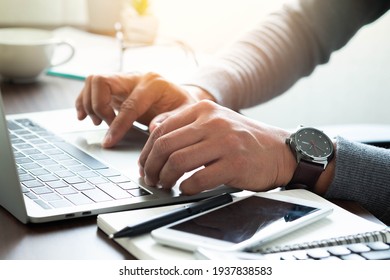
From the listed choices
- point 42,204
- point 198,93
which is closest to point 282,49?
point 198,93

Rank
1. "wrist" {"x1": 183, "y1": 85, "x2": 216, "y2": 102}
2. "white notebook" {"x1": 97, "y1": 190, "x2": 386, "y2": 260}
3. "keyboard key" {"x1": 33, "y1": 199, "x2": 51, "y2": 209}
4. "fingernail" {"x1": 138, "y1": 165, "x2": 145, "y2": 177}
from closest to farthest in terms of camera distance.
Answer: "white notebook" {"x1": 97, "y1": 190, "x2": 386, "y2": 260} < "keyboard key" {"x1": 33, "y1": 199, "x2": 51, "y2": 209} < "fingernail" {"x1": 138, "y1": 165, "x2": 145, "y2": 177} < "wrist" {"x1": 183, "y1": 85, "x2": 216, "y2": 102}

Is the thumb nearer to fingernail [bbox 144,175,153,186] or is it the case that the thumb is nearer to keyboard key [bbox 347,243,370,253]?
fingernail [bbox 144,175,153,186]

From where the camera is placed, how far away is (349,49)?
6.55 ft

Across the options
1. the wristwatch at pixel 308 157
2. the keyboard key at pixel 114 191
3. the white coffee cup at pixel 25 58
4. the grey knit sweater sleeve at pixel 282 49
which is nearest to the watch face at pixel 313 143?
the wristwatch at pixel 308 157

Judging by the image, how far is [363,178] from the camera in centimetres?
78

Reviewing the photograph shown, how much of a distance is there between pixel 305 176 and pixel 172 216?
0.22m

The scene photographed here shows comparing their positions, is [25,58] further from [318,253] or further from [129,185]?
[318,253]

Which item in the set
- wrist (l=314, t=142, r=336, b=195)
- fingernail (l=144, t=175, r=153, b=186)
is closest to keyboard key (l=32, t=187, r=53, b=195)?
fingernail (l=144, t=175, r=153, b=186)

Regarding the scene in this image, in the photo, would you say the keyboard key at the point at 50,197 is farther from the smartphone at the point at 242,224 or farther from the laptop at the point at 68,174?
the smartphone at the point at 242,224

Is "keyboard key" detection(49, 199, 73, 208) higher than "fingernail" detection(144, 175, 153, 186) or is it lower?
higher

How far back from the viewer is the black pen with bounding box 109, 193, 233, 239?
61 cm

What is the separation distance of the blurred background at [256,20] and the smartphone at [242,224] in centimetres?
120

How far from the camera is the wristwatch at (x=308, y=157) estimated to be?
0.78m

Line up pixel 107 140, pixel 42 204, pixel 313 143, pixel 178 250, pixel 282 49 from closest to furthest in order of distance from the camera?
1. pixel 178 250
2. pixel 42 204
3. pixel 313 143
4. pixel 107 140
5. pixel 282 49
